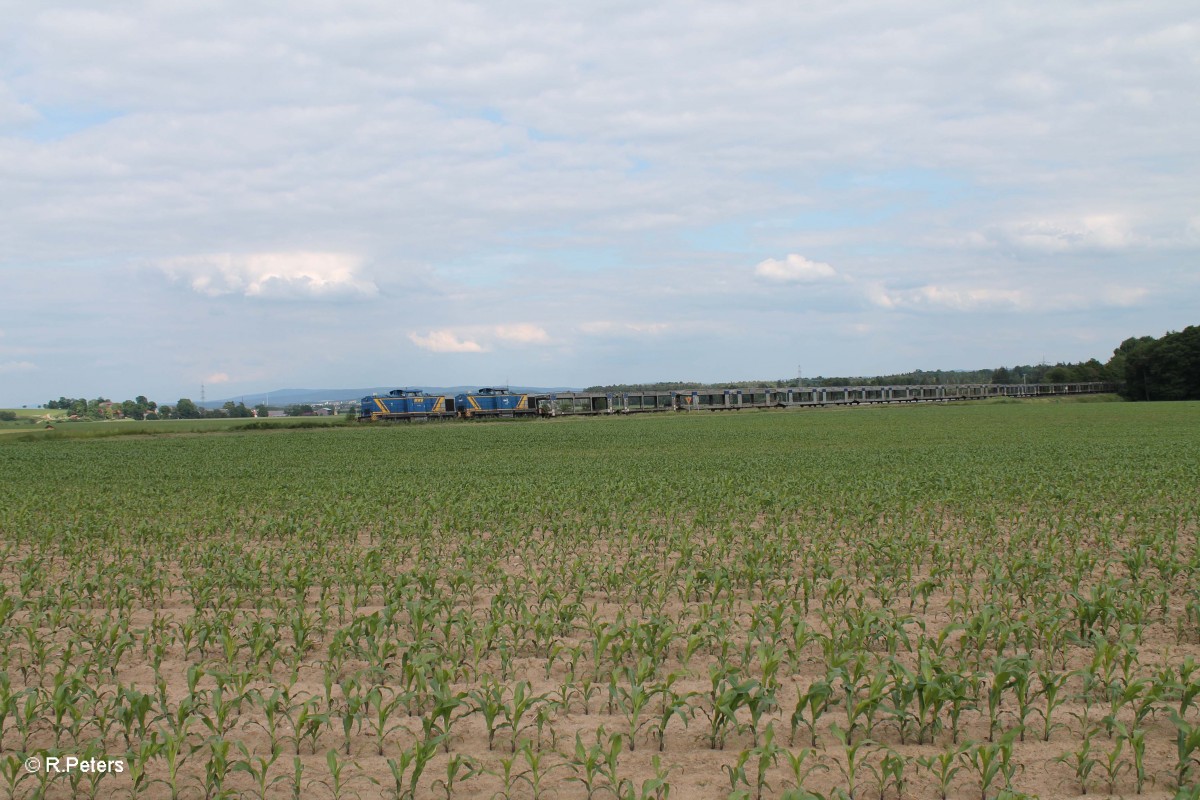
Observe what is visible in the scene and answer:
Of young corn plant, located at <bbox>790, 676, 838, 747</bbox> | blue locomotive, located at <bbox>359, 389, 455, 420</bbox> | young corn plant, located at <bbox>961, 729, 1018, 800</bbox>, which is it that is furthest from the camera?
blue locomotive, located at <bbox>359, 389, 455, 420</bbox>

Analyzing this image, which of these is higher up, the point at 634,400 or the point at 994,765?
the point at 634,400

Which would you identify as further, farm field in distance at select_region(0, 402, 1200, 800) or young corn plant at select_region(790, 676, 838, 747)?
young corn plant at select_region(790, 676, 838, 747)

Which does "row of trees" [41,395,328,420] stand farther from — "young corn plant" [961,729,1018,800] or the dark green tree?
"young corn plant" [961,729,1018,800]

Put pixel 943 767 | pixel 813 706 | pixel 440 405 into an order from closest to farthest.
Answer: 1. pixel 943 767
2. pixel 813 706
3. pixel 440 405

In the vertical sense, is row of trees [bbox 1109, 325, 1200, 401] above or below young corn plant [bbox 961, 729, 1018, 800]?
above

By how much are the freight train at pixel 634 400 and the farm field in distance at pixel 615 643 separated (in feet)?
237

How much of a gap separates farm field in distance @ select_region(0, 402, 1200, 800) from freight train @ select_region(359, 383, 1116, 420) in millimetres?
72310

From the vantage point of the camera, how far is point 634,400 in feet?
394

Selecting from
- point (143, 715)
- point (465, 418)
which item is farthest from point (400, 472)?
point (465, 418)

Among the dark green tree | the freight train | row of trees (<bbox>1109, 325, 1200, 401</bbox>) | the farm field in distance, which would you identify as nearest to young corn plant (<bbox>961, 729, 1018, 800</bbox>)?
the farm field in distance

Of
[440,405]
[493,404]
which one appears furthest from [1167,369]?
[440,405]

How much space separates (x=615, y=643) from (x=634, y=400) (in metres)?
112

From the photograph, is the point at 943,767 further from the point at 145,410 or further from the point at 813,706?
the point at 145,410

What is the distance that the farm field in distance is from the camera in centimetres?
560
